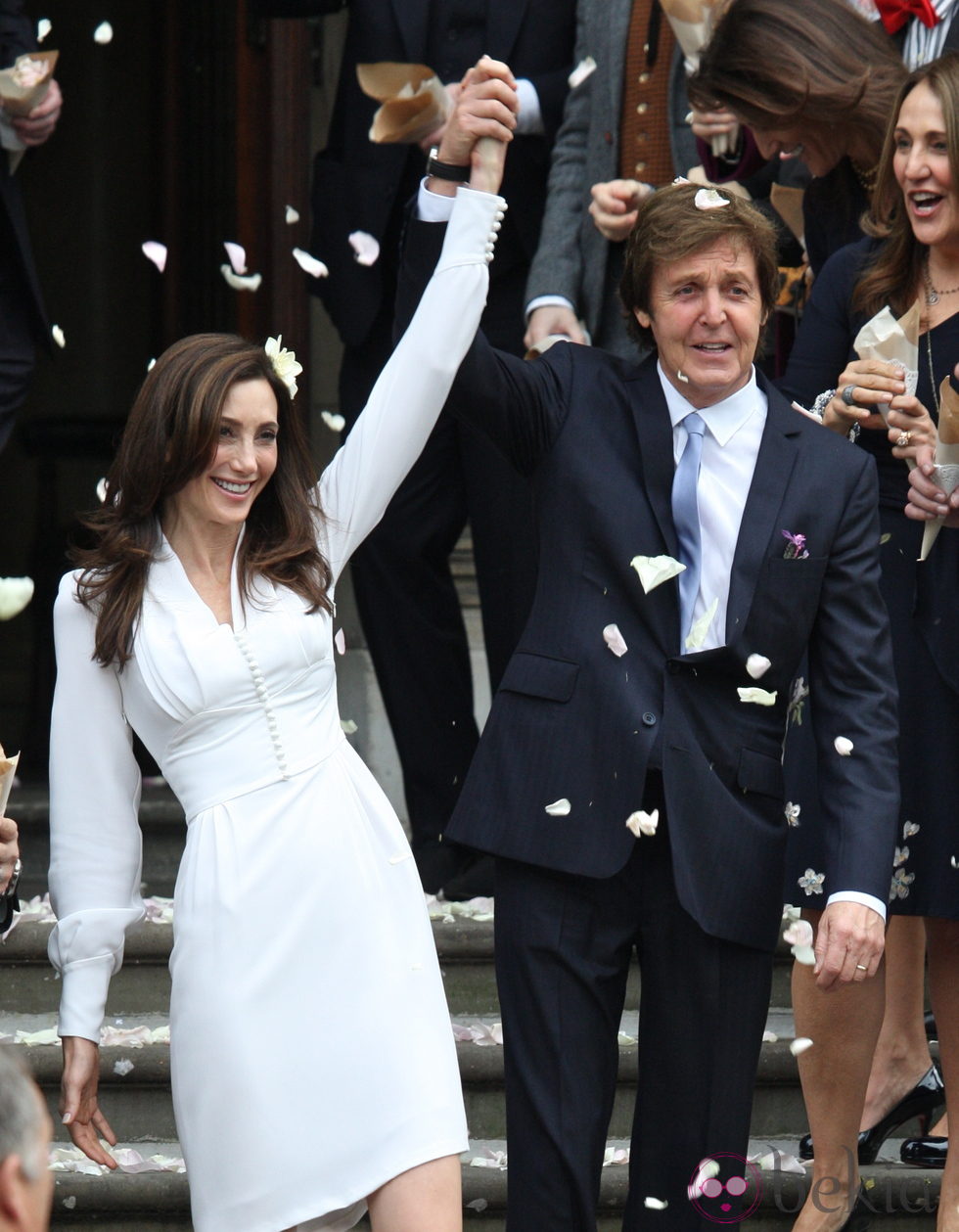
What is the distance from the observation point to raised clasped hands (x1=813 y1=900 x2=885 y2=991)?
3.11m

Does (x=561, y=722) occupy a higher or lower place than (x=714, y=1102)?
higher

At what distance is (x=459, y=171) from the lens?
3.24 m

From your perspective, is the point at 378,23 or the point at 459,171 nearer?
the point at 459,171

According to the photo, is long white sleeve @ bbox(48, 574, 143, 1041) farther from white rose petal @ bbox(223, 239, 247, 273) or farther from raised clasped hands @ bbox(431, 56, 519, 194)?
white rose petal @ bbox(223, 239, 247, 273)

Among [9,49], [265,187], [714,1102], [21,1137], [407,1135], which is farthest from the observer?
[265,187]

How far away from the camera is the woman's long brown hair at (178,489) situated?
3.12 meters

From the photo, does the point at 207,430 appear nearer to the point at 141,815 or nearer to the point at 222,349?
the point at 222,349

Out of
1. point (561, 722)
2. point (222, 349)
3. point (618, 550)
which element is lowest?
point (561, 722)

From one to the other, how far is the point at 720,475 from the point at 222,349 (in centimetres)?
78

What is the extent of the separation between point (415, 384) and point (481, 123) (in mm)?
393

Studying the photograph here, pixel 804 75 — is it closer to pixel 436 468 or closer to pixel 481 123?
pixel 481 123

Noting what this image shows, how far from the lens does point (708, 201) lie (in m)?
3.22

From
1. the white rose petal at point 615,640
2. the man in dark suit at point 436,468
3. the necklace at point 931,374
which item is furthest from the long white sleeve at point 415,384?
the man in dark suit at point 436,468

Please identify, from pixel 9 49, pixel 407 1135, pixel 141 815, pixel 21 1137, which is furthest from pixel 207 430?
pixel 141 815
